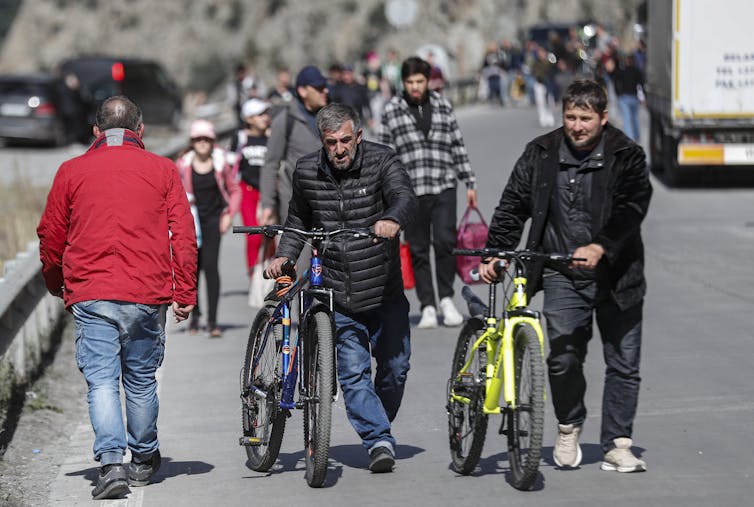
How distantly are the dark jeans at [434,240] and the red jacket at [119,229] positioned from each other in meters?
4.49

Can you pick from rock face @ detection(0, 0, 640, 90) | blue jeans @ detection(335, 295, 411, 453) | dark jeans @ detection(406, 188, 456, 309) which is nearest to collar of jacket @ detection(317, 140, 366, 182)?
blue jeans @ detection(335, 295, 411, 453)

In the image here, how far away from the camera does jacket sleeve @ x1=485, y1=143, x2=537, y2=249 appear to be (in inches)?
278

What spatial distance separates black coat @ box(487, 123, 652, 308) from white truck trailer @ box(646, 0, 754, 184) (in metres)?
13.6

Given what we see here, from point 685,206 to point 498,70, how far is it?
2513cm

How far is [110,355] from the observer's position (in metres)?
6.96

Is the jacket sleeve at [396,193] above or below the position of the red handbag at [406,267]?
above

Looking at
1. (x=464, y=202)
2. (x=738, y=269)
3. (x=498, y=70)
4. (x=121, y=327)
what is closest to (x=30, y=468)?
(x=121, y=327)

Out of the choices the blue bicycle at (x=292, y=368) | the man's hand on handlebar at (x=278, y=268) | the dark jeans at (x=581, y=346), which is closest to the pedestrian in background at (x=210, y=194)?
the blue bicycle at (x=292, y=368)

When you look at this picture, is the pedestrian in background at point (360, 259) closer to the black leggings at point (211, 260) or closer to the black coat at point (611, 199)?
the black coat at point (611, 199)

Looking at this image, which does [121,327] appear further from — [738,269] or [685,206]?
[685,206]

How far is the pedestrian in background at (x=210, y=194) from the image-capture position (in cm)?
1196

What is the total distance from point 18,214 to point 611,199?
12.4 metres

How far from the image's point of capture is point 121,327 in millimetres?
6934

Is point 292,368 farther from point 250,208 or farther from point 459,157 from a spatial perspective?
point 250,208
